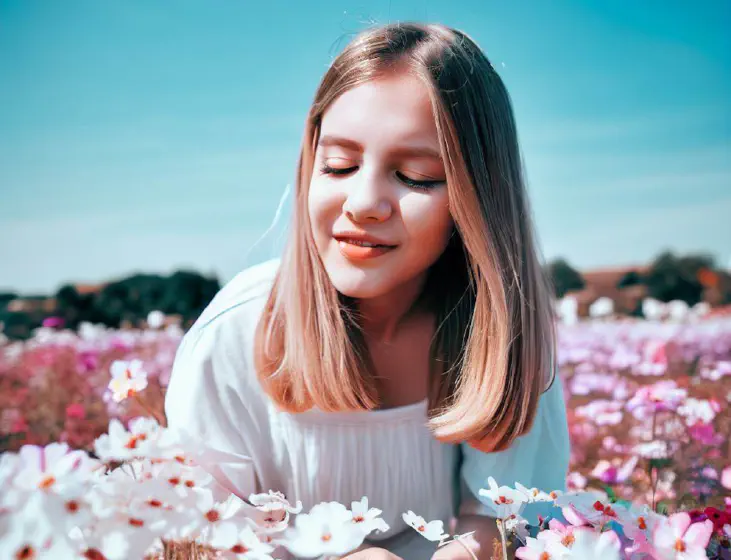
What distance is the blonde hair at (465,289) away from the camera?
119cm

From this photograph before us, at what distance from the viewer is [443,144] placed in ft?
3.79

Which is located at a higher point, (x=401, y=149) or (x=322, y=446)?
(x=401, y=149)

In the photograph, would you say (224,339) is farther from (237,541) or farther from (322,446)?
(237,541)

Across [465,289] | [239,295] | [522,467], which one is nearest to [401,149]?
[465,289]

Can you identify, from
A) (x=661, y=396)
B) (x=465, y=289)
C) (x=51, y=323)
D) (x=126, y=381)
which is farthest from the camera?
(x=51, y=323)

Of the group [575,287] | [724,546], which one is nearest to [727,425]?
[724,546]

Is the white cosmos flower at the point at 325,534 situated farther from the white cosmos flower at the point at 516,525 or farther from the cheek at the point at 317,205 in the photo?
the cheek at the point at 317,205

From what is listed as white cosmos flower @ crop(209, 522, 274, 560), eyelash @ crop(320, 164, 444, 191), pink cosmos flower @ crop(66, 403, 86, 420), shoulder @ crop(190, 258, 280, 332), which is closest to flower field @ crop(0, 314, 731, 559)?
white cosmos flower @ crop(209, 522, 274, 560)

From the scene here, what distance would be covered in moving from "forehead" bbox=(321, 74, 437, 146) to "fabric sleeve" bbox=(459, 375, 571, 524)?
66 cm

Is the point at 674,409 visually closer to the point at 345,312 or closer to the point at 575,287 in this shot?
the point at 345,312

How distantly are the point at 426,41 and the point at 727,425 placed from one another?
1674mm

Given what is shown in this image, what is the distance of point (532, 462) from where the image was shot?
4.64ft

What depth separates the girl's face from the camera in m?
1.14

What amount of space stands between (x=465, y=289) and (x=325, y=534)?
64 centimetres
